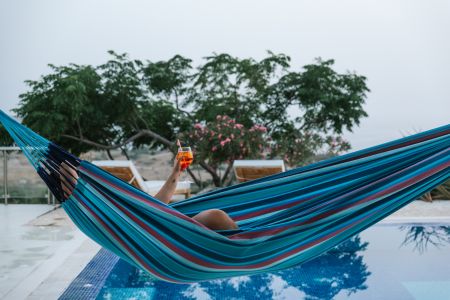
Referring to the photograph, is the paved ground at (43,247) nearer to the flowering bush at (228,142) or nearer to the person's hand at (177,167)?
the person's hand at (177,167)

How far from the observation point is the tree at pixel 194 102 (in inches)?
321

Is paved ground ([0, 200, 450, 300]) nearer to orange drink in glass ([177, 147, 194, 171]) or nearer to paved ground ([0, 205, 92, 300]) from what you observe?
paved ground ([0, 205, 92, 300])

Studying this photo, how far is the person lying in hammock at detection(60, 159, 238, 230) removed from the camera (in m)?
2.02

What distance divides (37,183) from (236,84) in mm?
4001

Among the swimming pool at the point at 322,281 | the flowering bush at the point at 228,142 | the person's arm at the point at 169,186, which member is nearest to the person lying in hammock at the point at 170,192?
the person's arm at the point at 169,186

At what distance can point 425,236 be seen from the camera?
167 inches

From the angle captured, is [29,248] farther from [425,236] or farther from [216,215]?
[425,236]

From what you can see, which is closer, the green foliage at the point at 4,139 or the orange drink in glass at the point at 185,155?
the orange drink in glass at the point at 185,155

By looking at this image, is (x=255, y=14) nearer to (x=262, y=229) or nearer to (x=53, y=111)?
(x=53, y=111)

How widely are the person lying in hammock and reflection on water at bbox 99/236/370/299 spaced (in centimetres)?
67

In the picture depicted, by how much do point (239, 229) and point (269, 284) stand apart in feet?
3.77

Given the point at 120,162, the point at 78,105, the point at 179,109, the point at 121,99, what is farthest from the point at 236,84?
the point at 120,162

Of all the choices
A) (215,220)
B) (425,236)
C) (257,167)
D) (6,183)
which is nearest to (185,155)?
(215,220)

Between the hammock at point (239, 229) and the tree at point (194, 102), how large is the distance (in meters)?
5.73
